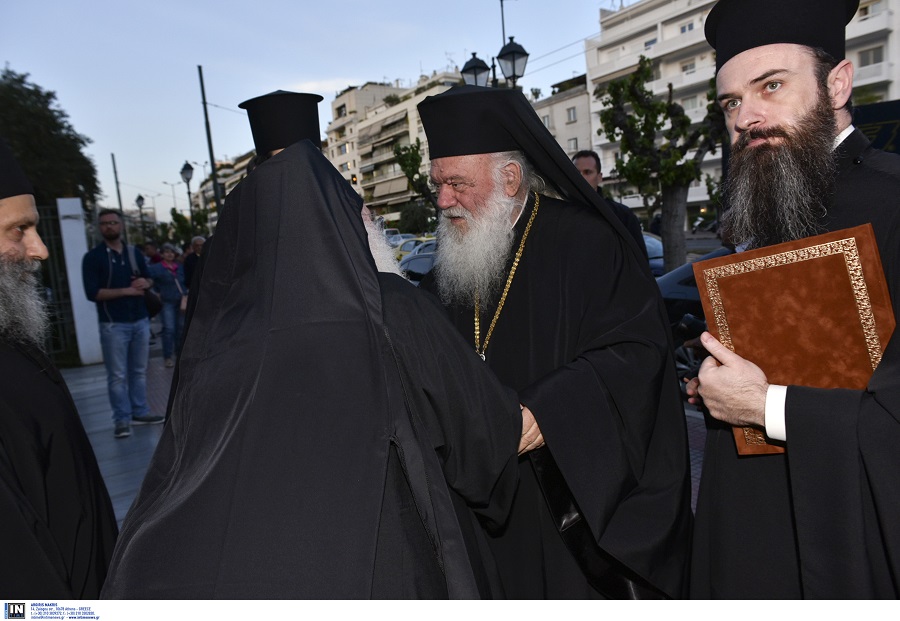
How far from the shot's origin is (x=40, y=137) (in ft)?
48.6

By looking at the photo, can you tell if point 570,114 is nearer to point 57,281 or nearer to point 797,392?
point 57,281

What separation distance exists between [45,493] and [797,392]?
1968 millimetres

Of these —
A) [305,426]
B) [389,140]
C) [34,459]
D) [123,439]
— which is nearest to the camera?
[305,426]

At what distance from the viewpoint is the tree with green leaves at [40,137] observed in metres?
14.3

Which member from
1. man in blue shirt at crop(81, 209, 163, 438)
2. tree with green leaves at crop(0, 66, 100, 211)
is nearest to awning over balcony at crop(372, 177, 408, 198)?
tree with green leaves at crop(0, 66, 100, 211)

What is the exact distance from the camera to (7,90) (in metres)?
14.5

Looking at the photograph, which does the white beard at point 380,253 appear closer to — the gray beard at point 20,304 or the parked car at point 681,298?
the gray beard at point 20,304

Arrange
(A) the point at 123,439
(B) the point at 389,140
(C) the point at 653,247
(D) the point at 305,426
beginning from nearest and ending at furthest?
(D) the point at 305,426 < (A) the point at 123,439 < (C) the point at 653,247 < (B) the point at 389,140

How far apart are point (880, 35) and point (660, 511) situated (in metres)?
42.6

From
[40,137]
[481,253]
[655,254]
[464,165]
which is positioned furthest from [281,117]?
[40,137]

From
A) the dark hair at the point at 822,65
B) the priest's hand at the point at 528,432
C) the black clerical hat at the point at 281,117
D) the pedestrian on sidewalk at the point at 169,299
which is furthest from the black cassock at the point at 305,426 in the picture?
the pedestrian on sidewalk at the point at 169,299

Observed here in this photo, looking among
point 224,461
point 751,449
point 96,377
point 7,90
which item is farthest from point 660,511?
point 7,90

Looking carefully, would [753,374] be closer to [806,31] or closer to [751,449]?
[751,449]

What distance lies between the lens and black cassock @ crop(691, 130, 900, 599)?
131 centimetres
